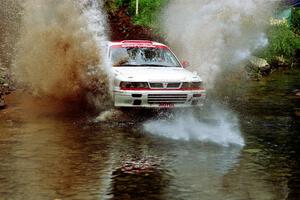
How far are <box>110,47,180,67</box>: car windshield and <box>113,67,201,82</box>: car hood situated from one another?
14.4 inches

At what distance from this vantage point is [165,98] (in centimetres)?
1209

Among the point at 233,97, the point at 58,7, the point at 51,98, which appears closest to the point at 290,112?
the point at 233,97

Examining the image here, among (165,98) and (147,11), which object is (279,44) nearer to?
(147,11)

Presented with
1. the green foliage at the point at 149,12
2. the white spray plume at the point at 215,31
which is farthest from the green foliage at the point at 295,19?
the green foliage at the point at 149,12

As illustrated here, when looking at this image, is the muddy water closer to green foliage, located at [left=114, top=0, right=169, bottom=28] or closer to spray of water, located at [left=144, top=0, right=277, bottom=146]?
spray of water, located at [left=144, top=0, right=277, bottom=146]

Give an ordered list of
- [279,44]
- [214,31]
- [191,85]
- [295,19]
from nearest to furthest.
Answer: [191,85] < [214,31] < [279,44] < [295,19]

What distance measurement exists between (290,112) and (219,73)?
8648mm

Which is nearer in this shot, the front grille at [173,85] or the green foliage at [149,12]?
the front grille at [173,85]

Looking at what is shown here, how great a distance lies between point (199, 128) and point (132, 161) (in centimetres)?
309

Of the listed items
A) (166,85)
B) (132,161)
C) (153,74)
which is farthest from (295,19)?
(132,161)

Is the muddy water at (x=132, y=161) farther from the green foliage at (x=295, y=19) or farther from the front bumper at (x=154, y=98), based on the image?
the green foliage at (x=295, y=19)

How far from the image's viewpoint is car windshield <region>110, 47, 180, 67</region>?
524 inches

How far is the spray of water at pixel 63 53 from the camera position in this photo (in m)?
14.0

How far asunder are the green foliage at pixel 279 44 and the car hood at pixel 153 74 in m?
14.5
